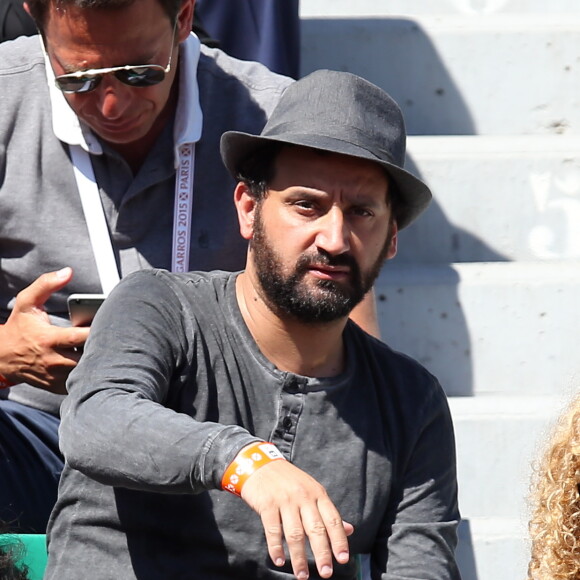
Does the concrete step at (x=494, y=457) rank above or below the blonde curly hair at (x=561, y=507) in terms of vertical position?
below

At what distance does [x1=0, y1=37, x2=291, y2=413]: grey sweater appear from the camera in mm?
2602

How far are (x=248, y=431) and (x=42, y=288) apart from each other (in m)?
0.62

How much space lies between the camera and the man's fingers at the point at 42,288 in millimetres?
2414

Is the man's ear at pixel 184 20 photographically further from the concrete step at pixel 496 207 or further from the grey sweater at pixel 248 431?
the concrete step at pixel 496 207

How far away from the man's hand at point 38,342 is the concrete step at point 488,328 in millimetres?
1116

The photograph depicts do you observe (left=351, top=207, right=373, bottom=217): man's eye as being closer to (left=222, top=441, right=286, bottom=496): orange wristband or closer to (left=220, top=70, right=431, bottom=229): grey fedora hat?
(left=220, top=70, right=431, bottom=229): grey fedora hat

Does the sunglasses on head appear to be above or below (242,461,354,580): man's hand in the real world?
above

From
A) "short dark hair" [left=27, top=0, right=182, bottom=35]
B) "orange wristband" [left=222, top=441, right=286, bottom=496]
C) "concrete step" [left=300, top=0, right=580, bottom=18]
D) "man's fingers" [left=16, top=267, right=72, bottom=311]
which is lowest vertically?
"concrete step" [left=300, top=0, right=580, bottom=18]

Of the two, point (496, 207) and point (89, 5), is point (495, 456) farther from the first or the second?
point (89, 5)

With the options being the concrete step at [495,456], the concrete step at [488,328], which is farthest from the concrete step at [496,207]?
the concrete step at [495,456]

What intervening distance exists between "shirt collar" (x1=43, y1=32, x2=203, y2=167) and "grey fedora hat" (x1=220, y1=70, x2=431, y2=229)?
38 cm

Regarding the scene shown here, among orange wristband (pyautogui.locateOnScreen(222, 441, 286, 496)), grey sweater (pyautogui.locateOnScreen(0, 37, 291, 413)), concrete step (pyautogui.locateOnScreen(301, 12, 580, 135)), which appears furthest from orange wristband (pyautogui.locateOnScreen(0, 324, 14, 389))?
concrete step (pyautogui.locateOnScreen(301, 12, 580, 135))

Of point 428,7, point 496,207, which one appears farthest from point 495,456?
point 428,7

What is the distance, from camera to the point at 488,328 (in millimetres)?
3328
